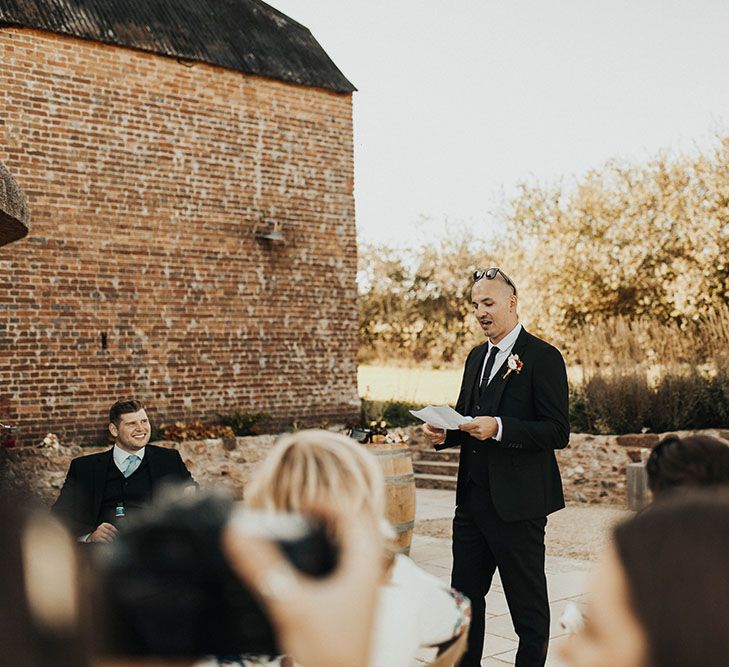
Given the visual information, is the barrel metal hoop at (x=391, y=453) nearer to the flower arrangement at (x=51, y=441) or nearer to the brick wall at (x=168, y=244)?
the flower arrangement at (x=51, y=441)

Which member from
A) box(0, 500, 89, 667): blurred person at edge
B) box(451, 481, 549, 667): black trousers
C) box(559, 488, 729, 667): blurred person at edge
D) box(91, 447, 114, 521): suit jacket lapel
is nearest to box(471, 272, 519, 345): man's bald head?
box(451, 481, 549, 667): black trousers

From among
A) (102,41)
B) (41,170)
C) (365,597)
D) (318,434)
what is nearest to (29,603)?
(365,597)

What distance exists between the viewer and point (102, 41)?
11344 mm

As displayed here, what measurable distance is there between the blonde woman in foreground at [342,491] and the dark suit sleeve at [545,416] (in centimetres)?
236

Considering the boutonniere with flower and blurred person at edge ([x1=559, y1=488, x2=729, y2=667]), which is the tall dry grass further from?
blurred person at edge ([x1=559, y1=488, x2=729, y2=667])

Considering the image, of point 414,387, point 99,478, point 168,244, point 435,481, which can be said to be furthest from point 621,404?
point 414,387

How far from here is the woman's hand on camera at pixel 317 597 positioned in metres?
1.26

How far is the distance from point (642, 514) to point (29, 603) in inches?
30.7

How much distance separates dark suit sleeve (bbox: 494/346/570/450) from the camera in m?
4.18

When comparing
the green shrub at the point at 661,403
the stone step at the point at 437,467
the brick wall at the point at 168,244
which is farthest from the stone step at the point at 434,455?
the green shrub at the point at 661,403

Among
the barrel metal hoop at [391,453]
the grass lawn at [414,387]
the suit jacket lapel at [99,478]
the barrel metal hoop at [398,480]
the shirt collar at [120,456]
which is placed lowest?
the grass lawn at [414,387]

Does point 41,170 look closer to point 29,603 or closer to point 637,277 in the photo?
point 29,603

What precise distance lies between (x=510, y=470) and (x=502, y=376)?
0.48 meters

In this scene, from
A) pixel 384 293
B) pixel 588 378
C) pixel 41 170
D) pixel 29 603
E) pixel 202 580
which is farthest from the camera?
pixel 384 293
